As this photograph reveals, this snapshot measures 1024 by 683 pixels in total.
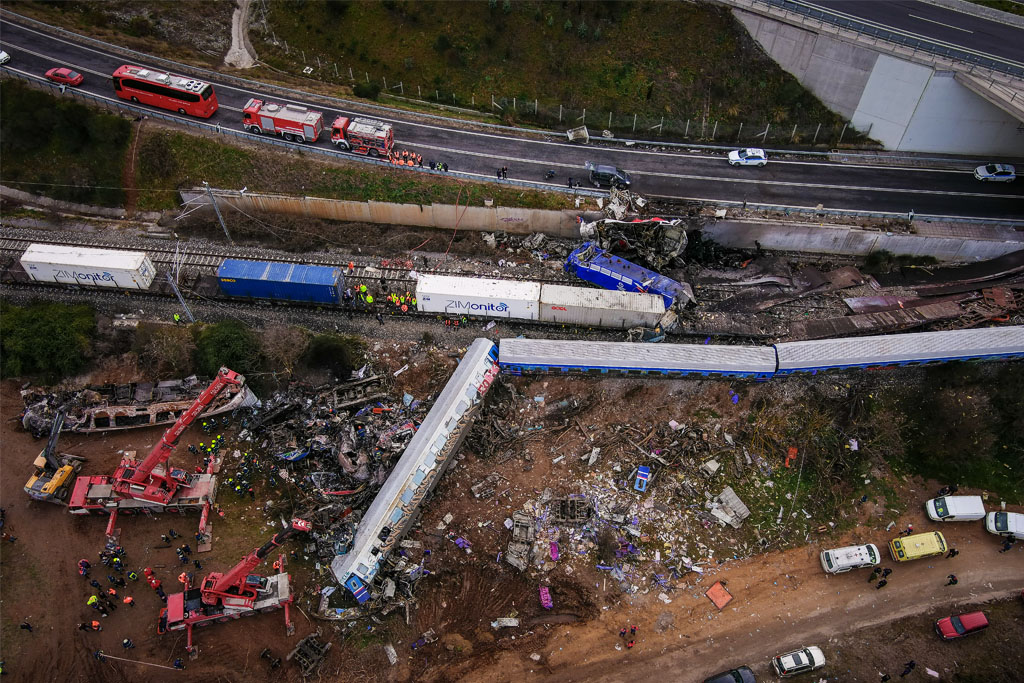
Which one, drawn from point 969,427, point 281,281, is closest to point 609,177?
point 281,281

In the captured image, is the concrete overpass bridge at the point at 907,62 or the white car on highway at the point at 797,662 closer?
the white car on highway at the point at 797,662

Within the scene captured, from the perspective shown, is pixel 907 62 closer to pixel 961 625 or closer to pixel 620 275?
pixel 620 275

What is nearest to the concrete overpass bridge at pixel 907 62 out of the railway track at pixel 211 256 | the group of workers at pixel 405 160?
the railway track at pixel 211 256

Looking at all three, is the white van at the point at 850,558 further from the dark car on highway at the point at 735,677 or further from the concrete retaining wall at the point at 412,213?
the concrete retaining wall at the point at 412,213

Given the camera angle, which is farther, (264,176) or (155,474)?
(264,176)

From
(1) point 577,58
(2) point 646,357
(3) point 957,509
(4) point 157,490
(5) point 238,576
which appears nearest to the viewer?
(5) point 238,576

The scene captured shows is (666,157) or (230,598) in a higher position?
(666,157)
